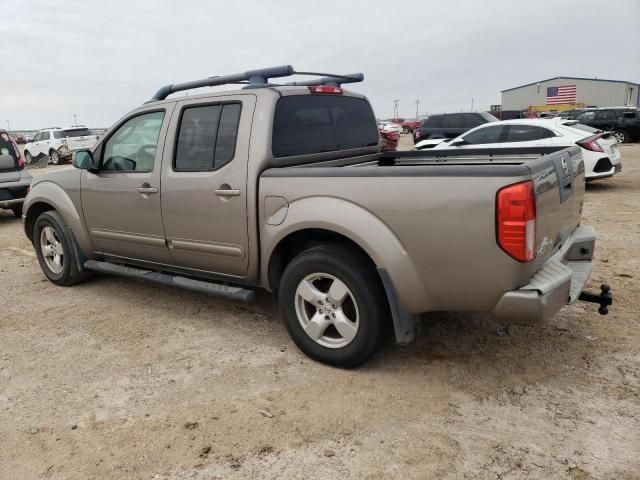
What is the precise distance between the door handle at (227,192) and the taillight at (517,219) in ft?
5.85

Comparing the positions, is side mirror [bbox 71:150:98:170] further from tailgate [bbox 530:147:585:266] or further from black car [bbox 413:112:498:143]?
black car [bbox 413:112:498:143]

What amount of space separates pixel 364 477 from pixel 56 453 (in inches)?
61.9

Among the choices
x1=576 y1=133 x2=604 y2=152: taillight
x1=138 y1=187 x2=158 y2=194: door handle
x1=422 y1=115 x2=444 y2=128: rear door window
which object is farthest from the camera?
x1=422 y1=115 x2=444 y2=128: rear door window

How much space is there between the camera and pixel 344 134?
167 inches

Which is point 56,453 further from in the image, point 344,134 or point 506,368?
point 344,134

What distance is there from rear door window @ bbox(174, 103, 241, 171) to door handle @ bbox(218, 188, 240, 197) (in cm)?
20

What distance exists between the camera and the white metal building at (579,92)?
59094mm

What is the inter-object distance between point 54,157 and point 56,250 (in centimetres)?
2118

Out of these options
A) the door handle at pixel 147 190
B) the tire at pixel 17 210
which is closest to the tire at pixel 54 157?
the tire at pixel 17 210

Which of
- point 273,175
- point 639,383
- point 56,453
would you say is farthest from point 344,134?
point 56,453

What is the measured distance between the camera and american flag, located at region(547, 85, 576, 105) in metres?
59.8

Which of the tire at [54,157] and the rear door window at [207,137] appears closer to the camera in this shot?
the rear door window at [207,137]

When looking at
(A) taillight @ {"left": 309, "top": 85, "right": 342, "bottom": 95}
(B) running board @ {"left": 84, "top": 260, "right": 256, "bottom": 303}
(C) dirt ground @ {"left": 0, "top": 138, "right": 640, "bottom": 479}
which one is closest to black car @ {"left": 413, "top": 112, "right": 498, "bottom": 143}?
(C) dirt ground @ {"left": 0, "top": 138, "right": 640, "bottom": 479}

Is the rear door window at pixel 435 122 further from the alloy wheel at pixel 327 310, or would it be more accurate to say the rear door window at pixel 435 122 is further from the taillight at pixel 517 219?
the taillight at pixel 517 219
